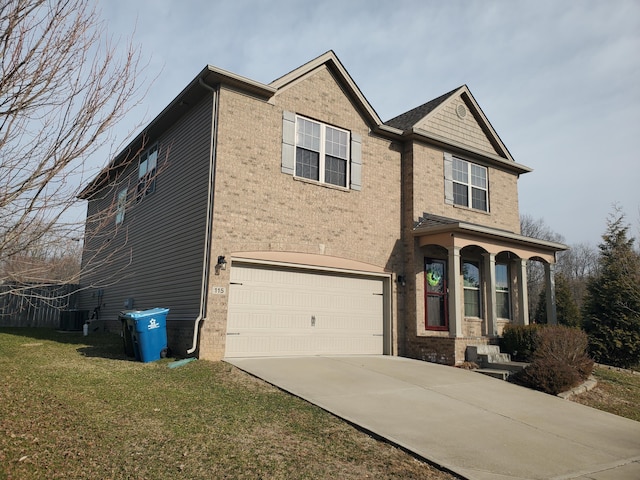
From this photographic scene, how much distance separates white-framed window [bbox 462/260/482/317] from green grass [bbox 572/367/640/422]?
3.60 meters

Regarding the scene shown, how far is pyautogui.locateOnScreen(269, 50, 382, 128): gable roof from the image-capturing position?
12969 mm

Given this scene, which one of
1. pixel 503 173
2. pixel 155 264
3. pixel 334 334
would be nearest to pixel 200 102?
pixel 155 264

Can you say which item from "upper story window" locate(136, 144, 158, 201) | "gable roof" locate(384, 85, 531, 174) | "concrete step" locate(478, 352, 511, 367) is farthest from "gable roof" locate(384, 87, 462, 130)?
"upper story window" locate(136, 144, 158, 201)

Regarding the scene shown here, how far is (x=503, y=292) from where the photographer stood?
54.7ft

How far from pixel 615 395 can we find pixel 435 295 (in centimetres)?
517

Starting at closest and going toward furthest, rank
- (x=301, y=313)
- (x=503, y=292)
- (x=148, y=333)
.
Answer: (x=148, y=333), (x=301, y=313), (x=503, y=292)

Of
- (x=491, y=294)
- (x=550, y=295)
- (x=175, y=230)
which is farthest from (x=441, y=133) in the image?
(x=175, y=230)

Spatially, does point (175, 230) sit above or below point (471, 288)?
above

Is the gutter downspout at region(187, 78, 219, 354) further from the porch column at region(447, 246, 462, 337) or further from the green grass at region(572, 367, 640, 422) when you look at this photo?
the green grass at region(572, 367, 640, 422)

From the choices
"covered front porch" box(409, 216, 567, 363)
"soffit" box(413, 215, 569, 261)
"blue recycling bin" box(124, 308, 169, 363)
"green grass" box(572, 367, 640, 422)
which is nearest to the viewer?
"green grass" box(572, 367, 640, 422)

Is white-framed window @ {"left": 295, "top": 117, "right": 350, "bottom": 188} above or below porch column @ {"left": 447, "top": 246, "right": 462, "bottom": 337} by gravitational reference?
above

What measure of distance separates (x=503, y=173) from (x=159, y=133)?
37.9 ft

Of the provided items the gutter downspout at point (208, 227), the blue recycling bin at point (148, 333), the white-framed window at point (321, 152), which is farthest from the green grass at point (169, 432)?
the white-framed window at point (321, 152)

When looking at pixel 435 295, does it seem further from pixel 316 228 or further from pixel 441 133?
pixel 441 133
